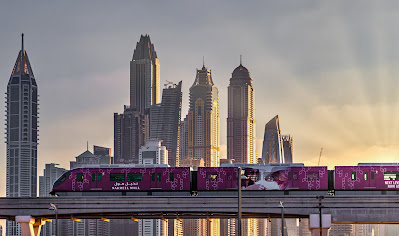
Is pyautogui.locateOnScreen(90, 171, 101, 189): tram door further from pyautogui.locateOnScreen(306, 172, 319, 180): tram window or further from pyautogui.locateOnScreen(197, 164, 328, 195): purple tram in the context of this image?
pyautogui.locateOnScreen(306, 172, 319, 180): tram window

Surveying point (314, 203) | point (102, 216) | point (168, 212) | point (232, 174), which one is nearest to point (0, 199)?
point (102, 216)

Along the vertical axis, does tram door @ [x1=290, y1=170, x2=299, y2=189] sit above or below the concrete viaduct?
above

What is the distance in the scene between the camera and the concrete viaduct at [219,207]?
82.1 metres

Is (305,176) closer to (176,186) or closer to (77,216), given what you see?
(176,186)

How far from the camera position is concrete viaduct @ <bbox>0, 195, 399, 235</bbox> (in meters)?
82.1

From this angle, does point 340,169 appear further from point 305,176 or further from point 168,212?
point 168,212

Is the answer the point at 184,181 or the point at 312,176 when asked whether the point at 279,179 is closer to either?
the point at 312,176

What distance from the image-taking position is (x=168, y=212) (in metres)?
84.9

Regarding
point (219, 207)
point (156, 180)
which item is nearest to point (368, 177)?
point (219, 207)

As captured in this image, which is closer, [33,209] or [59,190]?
[33,209]

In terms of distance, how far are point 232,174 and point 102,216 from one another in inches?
552

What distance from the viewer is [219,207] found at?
83500mm

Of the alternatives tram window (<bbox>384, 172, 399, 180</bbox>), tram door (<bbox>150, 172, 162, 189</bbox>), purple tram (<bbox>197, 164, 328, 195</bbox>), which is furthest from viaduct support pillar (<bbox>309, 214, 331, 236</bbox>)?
tram door (<bbox>150, 172, 162, 189</bbox>)

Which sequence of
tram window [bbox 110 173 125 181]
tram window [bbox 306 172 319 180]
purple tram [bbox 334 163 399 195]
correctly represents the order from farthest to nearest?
tram window [bbox 110 173 125 181] < tram window [bbox 306 172 319 180] < purple tram [bbox 334 163 399 195]
